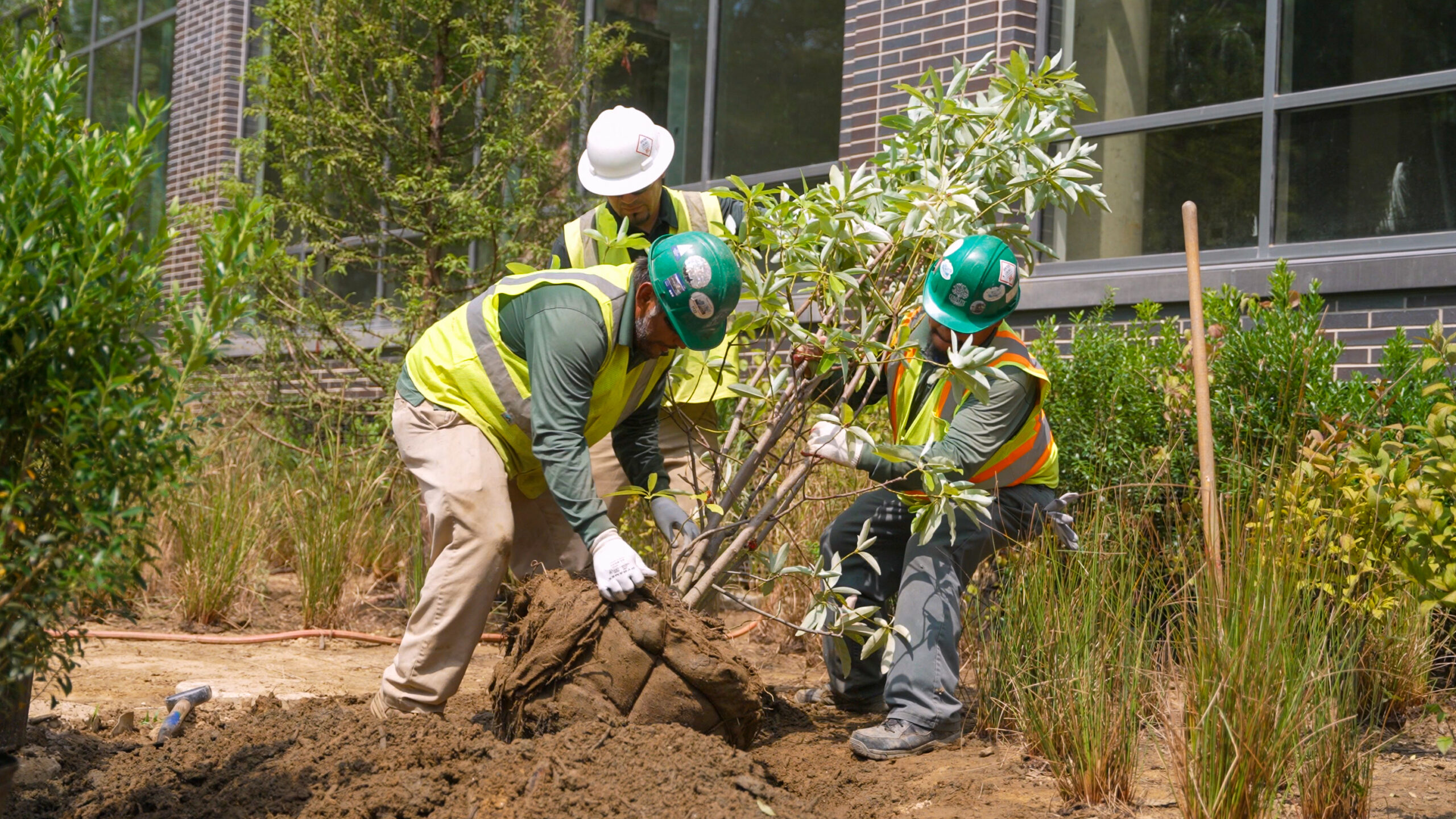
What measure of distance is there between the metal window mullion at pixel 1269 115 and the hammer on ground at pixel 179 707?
16.8 feet

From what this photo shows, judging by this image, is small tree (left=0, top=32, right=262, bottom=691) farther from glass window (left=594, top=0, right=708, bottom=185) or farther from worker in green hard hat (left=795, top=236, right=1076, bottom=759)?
glass window (left=594, top=0, right=708, bottom=185)

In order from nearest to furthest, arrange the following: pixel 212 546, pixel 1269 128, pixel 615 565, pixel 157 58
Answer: pixel 615 565 → pixel 1269 128 → pixel 212 546 → pixel 157 58

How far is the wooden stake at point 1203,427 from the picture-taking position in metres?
3.28

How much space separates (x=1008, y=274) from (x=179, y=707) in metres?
3.07

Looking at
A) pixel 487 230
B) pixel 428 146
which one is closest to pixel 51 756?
pixel 487 230

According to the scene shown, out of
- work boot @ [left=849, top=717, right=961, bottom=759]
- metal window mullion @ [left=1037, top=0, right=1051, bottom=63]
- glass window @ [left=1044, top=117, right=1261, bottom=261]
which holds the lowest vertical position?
work boot @ [left=849, top=717, right=961, bottom=759]

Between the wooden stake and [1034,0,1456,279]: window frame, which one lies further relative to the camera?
[1034,0,1456,279]: window frame

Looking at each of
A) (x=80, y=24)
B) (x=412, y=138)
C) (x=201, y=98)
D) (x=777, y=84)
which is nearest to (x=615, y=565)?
(x=412, y=138)

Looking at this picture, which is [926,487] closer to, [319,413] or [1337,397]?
[1337,397]

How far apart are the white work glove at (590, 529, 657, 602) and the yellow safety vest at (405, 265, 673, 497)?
428 mm

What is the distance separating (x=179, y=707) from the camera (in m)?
4.03

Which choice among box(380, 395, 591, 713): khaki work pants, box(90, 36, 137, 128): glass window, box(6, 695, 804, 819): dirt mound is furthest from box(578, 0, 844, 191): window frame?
box(90, 36, 137, 128): glass window

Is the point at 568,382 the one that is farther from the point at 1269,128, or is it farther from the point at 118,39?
the point at 118,39

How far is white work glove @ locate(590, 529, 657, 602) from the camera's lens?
332 cm
